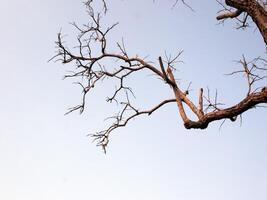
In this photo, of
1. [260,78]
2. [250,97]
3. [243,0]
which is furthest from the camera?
[260,78]

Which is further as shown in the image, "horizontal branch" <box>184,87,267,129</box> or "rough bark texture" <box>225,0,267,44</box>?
"rough bark texture" <box>225,0,267,44</box>

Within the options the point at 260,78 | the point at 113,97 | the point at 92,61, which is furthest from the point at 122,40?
the point at 260,78

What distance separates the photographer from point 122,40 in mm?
5449

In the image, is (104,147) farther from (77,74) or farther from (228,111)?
(228,111)

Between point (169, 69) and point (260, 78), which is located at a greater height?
point (169, 69)

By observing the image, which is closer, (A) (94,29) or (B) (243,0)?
(B) (243,0)

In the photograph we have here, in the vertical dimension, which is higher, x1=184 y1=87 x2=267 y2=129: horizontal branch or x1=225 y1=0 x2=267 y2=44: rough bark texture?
x1=225 y1=0 x2=267 y2=44: rough bark texture

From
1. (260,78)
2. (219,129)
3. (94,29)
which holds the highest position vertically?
(94,29)

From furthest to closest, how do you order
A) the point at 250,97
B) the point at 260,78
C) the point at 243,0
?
the point at 260,78
the point at 243,0
the point at 250,97

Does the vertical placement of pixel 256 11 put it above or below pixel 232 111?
above

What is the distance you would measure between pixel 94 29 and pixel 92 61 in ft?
1.99

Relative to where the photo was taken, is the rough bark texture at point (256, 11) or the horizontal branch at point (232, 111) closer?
the horizontal branch at point (232, 111)

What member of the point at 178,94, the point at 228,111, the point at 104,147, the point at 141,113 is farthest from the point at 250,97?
the point at 104,147

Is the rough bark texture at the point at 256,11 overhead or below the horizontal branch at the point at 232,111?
overhead
